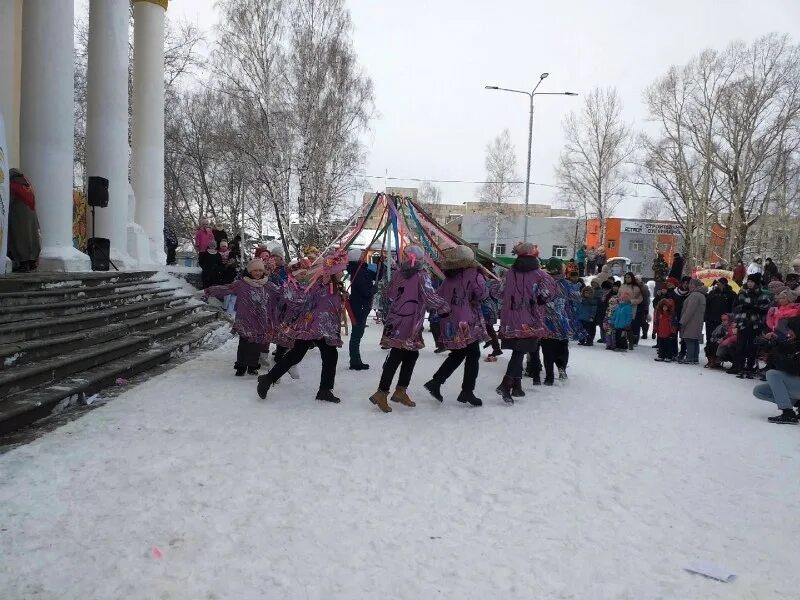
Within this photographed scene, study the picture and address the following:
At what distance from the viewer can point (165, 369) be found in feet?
27.6

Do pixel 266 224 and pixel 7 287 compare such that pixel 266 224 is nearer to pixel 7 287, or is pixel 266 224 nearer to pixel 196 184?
pixel 196 184

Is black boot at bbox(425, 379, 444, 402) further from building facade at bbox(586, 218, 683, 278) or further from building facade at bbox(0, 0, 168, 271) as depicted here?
building facade at bbox(586, 218, 683, 278)

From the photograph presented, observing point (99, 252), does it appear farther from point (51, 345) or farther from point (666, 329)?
point (666, 329)

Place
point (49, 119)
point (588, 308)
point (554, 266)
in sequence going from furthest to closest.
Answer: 1. point (588, 308)
2. point (49, 119)
3. point (554, 266)

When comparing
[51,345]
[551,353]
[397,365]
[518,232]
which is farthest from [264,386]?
[518,232]

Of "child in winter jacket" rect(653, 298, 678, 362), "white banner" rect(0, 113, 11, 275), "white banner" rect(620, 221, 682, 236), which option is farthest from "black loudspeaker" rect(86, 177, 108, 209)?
"white banner" rect(620, 221, 682, 236)

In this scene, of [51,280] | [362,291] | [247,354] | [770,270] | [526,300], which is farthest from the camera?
[770,270]

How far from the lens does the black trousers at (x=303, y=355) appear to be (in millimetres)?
6930

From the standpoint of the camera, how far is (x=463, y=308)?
22.9 feet

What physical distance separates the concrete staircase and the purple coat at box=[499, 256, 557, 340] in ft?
15.5

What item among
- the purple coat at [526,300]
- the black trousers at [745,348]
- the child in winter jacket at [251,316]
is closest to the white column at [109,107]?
the child in winter jacket at [251,316]

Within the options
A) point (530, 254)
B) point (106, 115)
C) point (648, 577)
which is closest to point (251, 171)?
point (106, 115)

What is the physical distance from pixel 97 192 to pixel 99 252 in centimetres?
135

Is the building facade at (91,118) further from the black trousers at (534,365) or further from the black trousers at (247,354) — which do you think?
the black trousers at (534,365)
